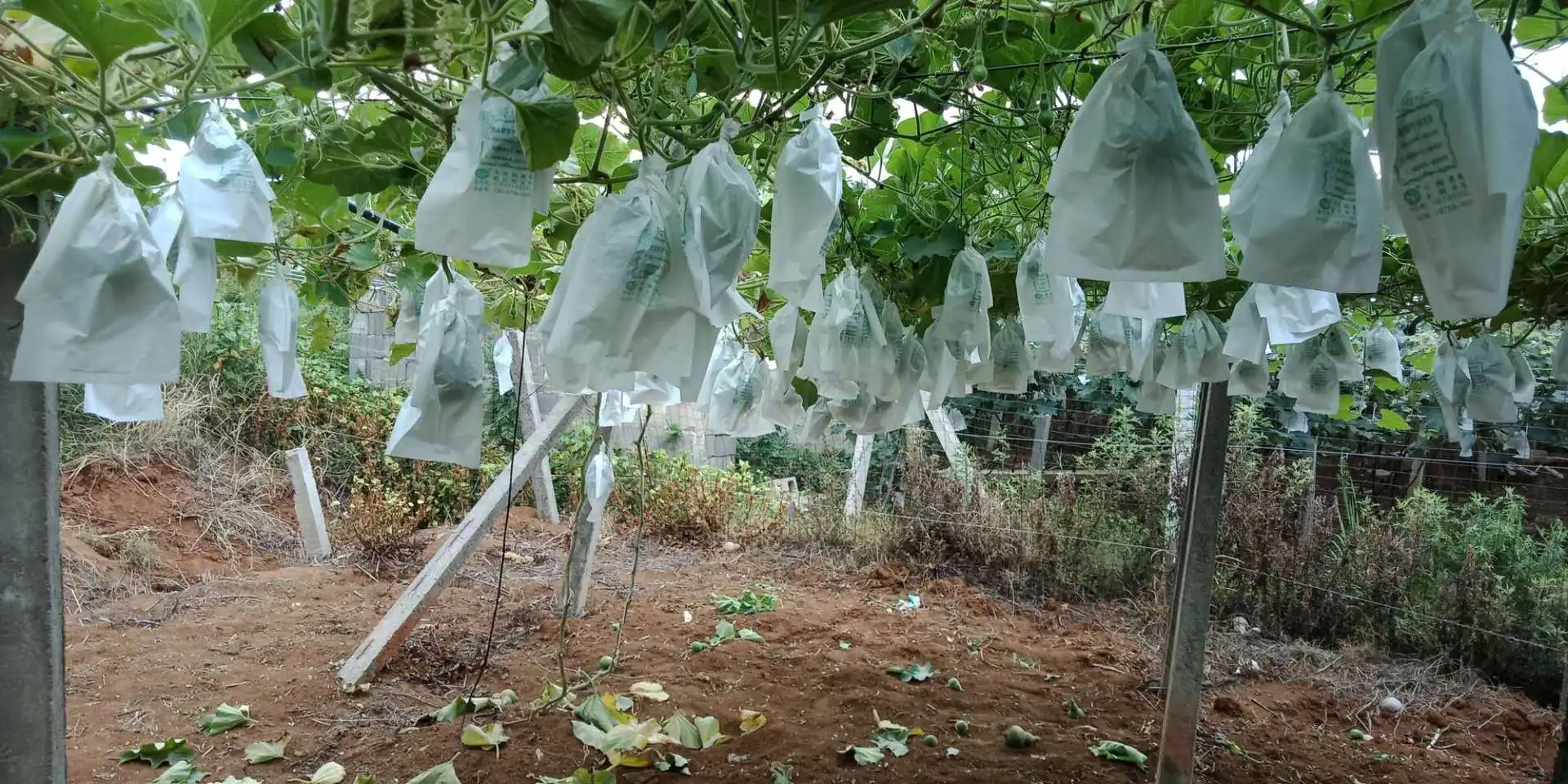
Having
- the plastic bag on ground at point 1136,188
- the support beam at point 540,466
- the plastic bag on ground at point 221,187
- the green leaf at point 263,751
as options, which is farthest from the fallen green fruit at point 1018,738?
the support beam at point 540,466

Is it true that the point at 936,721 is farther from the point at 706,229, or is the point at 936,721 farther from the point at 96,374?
the point at 96,374

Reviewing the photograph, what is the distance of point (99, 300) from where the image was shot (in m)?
0.89

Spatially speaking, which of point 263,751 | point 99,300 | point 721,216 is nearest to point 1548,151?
point 721,216

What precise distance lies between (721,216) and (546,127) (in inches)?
9.2

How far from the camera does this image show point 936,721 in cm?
351

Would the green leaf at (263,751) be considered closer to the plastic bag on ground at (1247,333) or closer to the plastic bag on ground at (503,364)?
the plastic bag on ground at (503,364)

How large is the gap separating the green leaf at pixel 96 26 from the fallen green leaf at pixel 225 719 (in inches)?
122

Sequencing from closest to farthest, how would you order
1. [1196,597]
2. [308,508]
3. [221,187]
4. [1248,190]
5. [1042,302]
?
[1248,190] → [221,187] → [1042,302] → [1196,597] → [308,508]

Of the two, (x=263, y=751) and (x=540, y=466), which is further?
(x=540, y=466)

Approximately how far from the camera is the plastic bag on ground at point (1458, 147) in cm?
65

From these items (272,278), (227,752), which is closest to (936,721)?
(227,752)

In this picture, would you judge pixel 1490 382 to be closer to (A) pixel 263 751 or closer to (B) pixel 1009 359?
(B) pixel 1009 359

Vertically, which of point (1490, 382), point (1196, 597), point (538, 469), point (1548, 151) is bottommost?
point (538, 469)

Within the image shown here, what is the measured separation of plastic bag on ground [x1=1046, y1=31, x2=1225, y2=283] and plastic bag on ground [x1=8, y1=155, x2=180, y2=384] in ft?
3.06
